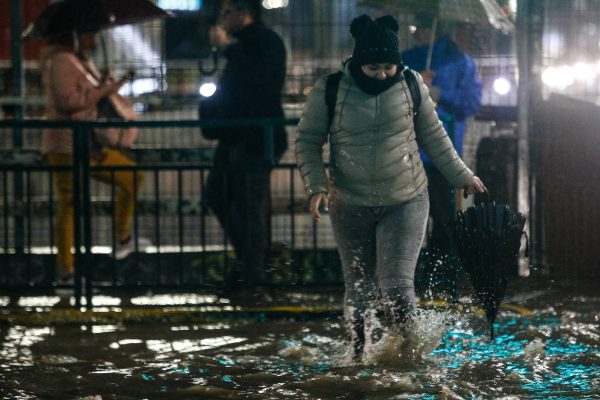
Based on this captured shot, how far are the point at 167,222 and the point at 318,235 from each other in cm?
130

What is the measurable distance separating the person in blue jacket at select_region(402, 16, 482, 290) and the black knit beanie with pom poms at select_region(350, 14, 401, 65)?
9.22 ft

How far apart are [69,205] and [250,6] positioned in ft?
6.52

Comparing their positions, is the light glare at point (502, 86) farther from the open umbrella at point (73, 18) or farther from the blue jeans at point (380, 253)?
the blue jeans at point (380, 253)

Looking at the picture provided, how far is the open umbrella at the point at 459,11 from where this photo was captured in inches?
377

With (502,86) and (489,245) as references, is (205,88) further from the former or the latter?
(489,245)

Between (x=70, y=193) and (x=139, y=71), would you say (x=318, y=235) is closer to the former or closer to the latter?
(x=70, y=193)

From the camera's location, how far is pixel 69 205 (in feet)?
32.2

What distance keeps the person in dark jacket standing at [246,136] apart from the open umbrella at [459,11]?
106 centimetres

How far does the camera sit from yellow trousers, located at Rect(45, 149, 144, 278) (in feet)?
31.8

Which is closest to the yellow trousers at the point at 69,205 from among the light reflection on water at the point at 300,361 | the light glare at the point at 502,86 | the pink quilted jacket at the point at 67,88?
the pink quilted jacket at the point at 67,88

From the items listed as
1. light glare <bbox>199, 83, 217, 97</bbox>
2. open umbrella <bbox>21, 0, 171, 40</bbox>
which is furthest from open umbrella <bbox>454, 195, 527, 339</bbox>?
light glare <bbox>199, 83, 217, 97</bbox>

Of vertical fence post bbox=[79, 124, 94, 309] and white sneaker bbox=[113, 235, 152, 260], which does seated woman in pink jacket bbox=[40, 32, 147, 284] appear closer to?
Answer: white sneaker bbox=[113, 235, 152, 260]

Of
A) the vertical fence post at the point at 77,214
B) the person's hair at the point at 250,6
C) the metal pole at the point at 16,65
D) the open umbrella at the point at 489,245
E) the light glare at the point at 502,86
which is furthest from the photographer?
the light glare at the point at 502,86

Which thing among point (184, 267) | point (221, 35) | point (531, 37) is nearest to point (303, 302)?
point (184, 267)
